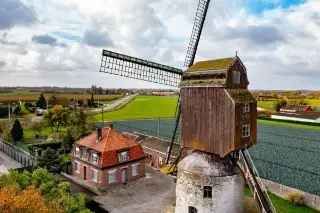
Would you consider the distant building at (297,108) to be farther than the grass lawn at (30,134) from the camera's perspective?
Yes

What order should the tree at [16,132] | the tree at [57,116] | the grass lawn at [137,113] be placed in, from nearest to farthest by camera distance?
the tree at [16,132], the tree at [57,116], the grass lawn at [137,113]

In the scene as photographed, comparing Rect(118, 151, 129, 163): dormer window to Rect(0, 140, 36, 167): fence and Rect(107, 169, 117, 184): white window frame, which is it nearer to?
Rect(107, 169, 117, 184): white window frame

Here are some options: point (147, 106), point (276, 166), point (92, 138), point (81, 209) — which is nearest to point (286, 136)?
point (276, 166)

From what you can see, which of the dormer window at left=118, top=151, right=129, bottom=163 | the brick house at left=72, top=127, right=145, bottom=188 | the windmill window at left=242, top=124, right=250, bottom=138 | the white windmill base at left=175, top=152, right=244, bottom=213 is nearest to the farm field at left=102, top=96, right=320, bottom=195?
the brick house at left=72, top=127, right=145, bottom=188

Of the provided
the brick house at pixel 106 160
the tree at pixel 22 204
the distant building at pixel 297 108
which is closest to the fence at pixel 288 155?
the brick house at pixel 106 160

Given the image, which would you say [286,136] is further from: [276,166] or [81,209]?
[81,209]

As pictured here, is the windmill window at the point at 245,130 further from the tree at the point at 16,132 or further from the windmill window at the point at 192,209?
→ the tree at the point at 16,132

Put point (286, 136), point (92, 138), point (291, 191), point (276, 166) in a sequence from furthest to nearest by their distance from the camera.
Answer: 1. point (286, 136)
2. point (276, 166)
3. point (92, 138)
4. point (291, 191)
